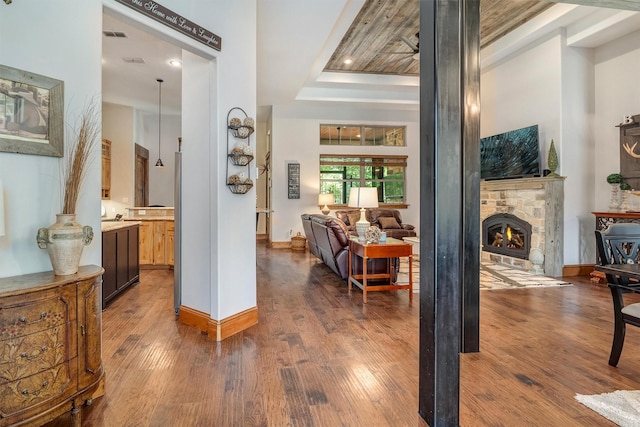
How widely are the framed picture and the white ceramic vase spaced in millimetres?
418

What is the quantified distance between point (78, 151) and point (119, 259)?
8.68 feet

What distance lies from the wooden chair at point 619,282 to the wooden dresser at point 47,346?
332 centimetres

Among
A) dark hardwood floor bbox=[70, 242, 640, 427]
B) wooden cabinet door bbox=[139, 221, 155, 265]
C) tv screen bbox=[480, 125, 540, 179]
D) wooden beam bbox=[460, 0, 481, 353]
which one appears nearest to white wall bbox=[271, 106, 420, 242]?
tv screen bbox=[480, 125, 540, 179]

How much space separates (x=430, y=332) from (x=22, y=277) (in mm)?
2117

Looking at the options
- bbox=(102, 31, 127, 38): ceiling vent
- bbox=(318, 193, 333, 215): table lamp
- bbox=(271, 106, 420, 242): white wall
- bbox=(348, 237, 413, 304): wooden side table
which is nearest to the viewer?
bbox=(348, 237, 413, 304): wooden side table

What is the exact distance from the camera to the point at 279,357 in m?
2.50

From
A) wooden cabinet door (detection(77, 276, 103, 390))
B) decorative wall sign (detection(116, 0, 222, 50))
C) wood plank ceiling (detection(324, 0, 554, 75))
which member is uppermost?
wood plank ceiling (detection(324, 0, 554, 75))

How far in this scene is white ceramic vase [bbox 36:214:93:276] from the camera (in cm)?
172

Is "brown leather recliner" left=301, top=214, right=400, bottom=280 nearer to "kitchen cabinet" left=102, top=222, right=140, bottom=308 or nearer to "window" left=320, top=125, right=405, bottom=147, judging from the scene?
"kitchen cabinet" left=102, top=222, right=140, bottom=308

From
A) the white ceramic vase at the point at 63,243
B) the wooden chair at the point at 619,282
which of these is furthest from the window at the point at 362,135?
the white ceramic vase at the point at 63,243

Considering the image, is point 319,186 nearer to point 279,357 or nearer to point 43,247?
point 279,357

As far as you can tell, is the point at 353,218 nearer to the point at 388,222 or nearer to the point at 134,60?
the point at 388,222

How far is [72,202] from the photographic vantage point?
1.86 meters

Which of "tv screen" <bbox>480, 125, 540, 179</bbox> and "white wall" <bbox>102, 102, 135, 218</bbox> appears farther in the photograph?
"white wall" <bbox>102, 102, 135, 218</bbox>
